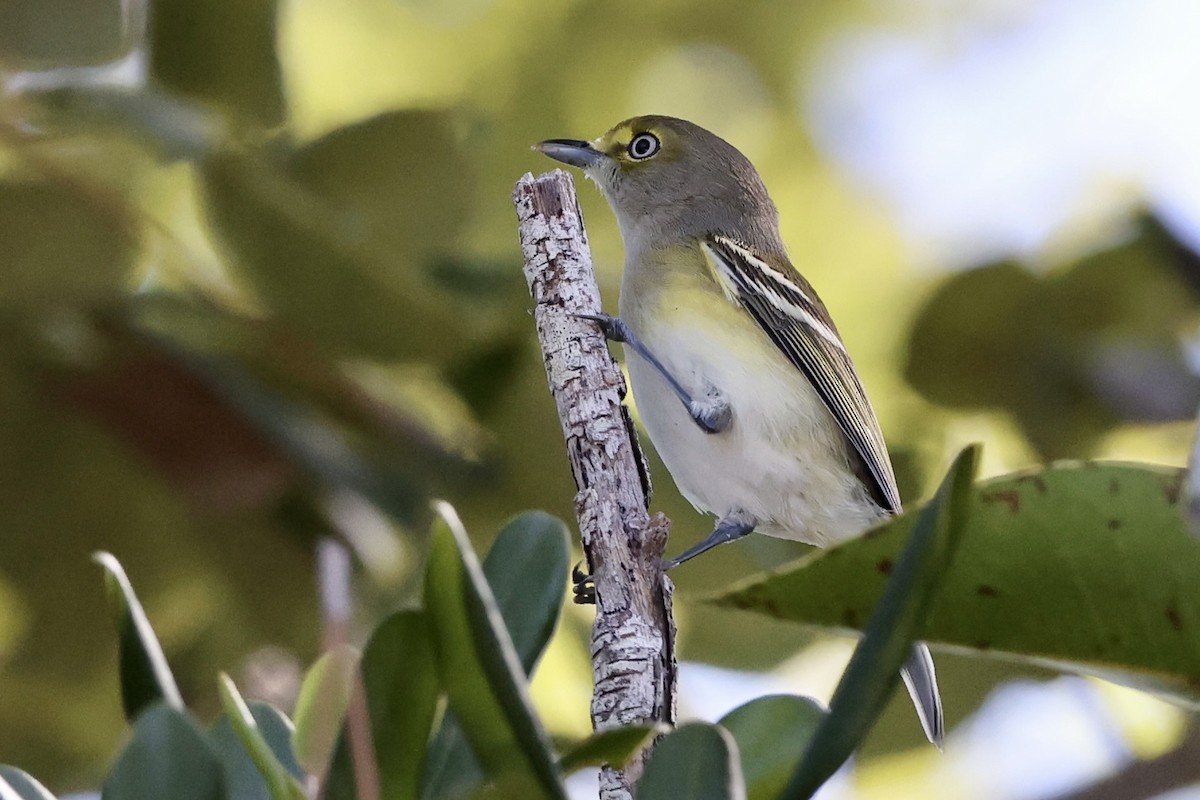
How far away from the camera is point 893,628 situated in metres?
0.81

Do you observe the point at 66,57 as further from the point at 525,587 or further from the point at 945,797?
the point at 945,797

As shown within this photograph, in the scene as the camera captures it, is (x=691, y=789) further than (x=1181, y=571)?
No

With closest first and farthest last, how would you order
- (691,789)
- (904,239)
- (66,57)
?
1. (691,789)
2. (66,57)
3. (904,239)

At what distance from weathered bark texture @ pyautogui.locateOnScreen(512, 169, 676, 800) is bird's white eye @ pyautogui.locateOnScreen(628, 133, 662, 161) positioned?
141 centimetres

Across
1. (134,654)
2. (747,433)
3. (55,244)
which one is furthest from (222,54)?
(134,654)

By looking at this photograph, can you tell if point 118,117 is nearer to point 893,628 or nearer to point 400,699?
point 400,699

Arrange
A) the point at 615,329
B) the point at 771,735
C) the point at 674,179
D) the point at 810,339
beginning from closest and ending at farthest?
the point at 771,735 < the point at 615,329 < the point at 810,339 < the point at 674,179

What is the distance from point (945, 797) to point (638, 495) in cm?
169

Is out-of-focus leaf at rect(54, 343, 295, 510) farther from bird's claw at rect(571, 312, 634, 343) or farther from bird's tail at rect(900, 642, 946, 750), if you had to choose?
bird's tail at rect(900, 642, 946, 750)

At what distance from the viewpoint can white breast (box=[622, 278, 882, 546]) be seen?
2279 mm

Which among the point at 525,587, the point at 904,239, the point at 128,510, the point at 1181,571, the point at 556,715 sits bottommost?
the point at 1181,571

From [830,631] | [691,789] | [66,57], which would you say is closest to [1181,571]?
[830,631]

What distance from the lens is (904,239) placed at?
9.52 ft

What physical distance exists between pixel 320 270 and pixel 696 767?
1.46m
